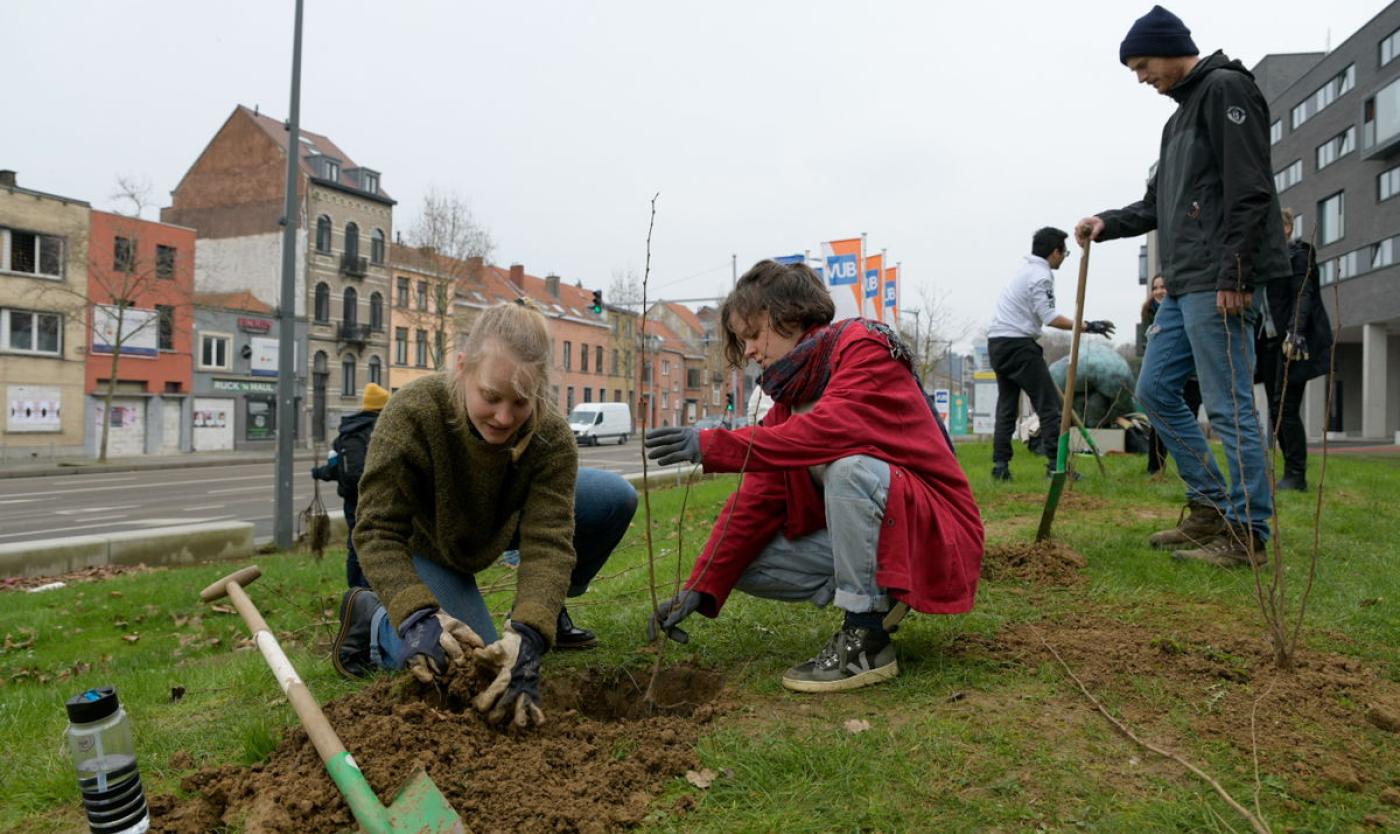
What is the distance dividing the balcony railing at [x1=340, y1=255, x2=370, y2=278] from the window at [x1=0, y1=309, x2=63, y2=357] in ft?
42.5

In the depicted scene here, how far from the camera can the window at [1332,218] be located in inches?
1271

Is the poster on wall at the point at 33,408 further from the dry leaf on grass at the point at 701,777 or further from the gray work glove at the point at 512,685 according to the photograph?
the dry leaf on grass at the point at 701,777

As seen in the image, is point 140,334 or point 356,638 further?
point 140,334

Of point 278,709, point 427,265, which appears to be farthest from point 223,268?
point 278,709

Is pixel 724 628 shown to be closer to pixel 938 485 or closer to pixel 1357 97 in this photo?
pixel 938 485

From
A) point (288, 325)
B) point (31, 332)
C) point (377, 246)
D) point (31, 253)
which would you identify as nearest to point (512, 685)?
point (288, 325)

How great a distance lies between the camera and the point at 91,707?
1.95m

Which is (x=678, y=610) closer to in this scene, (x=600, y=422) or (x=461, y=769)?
(x=461, y=769)

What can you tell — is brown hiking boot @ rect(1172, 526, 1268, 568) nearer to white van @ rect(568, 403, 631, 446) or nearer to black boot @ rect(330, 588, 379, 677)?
black boot @ rect(330, 588, 379, 677)

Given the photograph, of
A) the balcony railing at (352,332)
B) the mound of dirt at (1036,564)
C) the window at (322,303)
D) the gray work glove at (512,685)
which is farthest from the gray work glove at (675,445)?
the window at (322,303)

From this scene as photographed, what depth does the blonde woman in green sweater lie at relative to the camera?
2.42 metres

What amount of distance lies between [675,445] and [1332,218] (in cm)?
3975

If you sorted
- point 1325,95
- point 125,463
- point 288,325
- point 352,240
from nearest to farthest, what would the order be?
point 288,325
point 125,463
point 1325,95
point 352,240

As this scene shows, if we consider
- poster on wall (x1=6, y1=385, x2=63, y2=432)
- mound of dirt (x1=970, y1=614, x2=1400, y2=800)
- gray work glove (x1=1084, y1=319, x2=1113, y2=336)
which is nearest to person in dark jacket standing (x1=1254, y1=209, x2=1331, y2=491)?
A: gray work glove (x1=1084, y1=319, x2=1113, y2=336)
